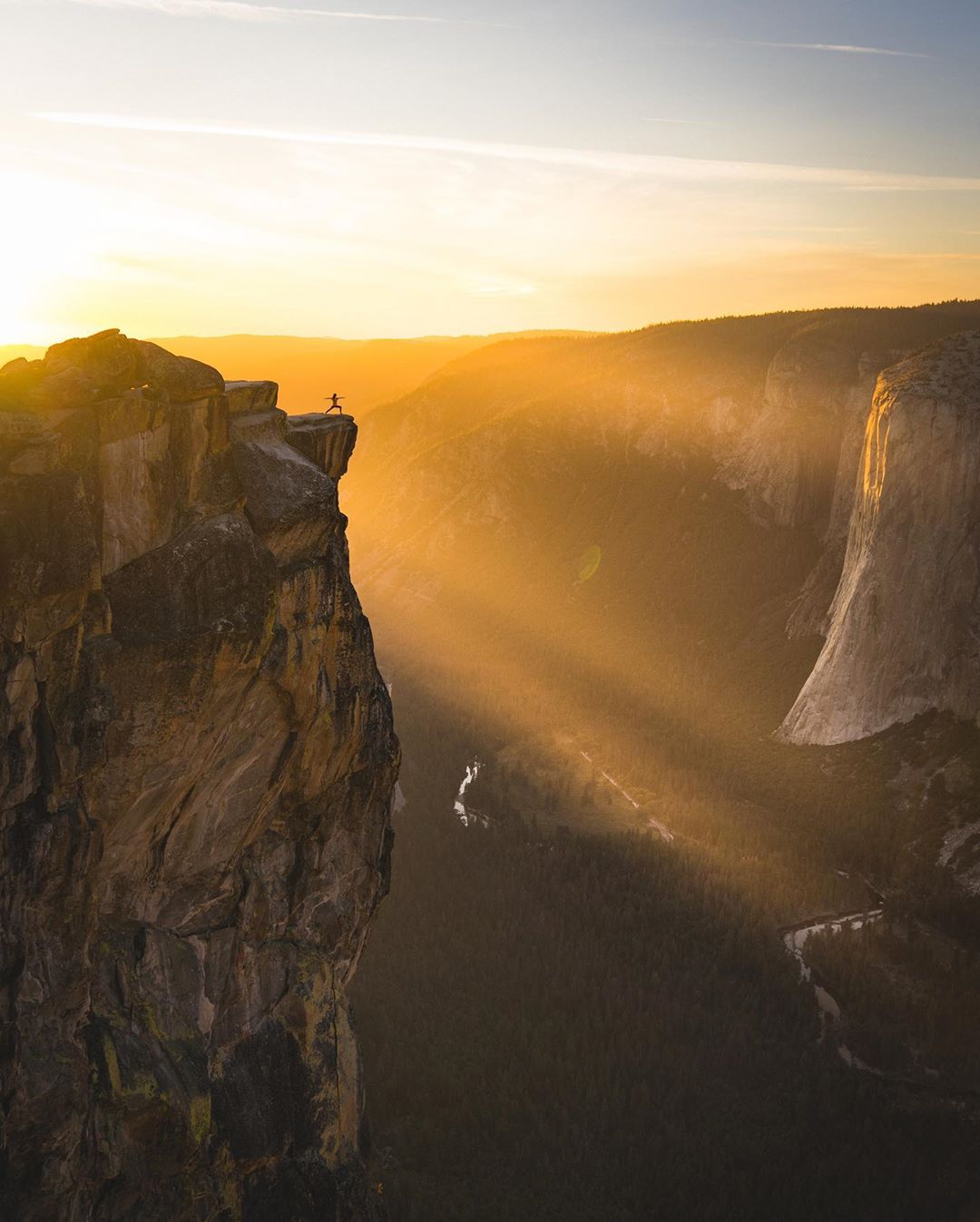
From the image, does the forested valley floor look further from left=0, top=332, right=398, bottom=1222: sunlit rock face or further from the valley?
left=0, top=332, right=398, bottom=1222: sunlit rock face

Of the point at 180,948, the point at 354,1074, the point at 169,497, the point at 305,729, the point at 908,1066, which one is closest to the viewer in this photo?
the point at 169,497

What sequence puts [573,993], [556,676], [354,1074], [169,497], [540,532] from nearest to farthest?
[169,497]
[354,1074]
[573,993]
[556,676]
[540,532]

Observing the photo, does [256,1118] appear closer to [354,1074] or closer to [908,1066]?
[354,1074]

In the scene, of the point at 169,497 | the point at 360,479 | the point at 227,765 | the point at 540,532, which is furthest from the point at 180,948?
the point at 360,479

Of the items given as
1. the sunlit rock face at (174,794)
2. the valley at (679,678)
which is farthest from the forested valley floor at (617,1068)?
the sunlit rock face at (174,794)

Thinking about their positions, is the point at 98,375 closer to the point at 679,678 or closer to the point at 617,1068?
the point at 617,1068

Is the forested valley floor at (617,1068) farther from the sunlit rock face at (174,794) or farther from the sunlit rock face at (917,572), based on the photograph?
the sunlit rock face at (917,572)
